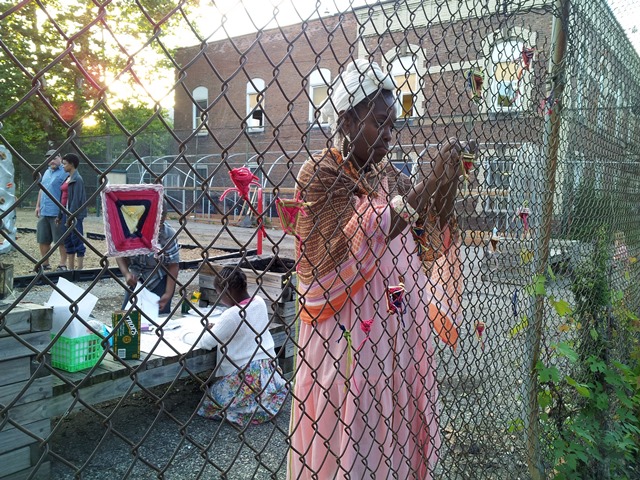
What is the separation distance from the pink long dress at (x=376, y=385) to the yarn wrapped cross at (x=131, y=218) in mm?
971

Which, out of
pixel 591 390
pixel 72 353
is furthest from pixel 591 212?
pixel 72 353

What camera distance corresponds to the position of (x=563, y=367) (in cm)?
327

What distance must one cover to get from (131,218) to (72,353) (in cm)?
233

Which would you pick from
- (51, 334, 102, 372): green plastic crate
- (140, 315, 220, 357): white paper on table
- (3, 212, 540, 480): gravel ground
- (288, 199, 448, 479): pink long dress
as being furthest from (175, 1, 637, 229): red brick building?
(140, 315, 220, 357): white paper on table

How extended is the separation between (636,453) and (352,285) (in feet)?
9.17

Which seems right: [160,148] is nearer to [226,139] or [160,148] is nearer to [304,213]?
[226,139]

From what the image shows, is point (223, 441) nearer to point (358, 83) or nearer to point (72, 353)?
point (72, 353)

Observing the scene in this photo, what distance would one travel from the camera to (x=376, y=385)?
6.37ft

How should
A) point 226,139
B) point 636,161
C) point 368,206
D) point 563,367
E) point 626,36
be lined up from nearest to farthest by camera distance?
point 368,206, point 563,367, point 626,36, point 636,161, point 226,139

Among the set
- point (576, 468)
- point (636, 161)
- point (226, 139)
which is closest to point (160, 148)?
point (226, 139)

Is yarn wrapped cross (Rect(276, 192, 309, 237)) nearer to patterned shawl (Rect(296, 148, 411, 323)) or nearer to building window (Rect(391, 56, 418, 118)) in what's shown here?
patterned shawl (Rect(296, 148, 411, 323))

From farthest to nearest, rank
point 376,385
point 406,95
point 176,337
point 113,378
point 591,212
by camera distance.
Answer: point 176,337 < point 591,212 < point 113,378 < point 406,95 < point 376,385

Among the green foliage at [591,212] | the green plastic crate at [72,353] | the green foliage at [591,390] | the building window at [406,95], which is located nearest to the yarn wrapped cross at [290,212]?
the building window at [406,95]

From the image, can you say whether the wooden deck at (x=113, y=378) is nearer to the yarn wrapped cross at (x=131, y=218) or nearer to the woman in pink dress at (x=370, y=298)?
the woman in pink dress at (x=370, y=298)
